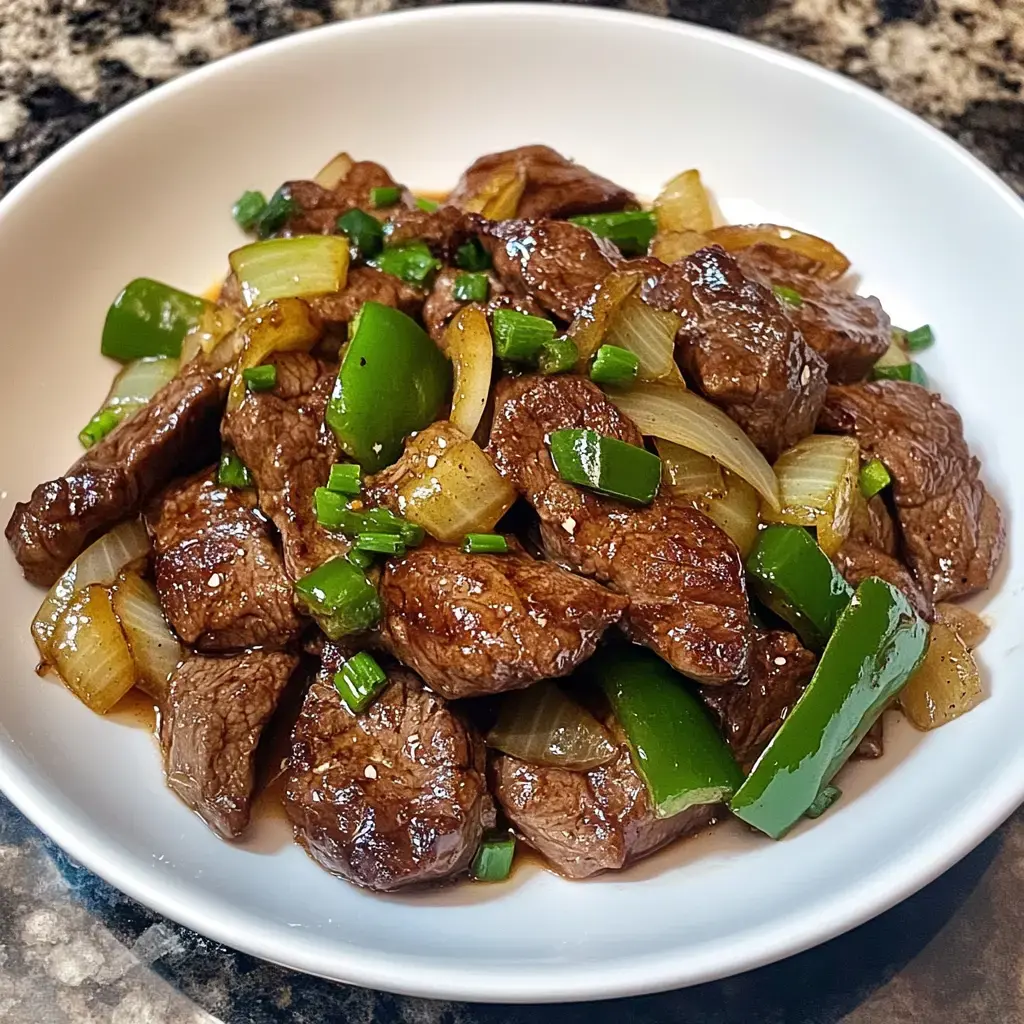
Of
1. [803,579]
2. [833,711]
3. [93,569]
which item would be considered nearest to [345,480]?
[93,569]

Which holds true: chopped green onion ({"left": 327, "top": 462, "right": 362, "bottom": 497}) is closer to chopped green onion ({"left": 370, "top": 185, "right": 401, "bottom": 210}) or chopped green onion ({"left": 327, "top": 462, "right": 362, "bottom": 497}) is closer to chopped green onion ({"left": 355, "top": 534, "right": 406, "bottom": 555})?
chopped green onion ({"left": 355, "top": 534, "right": 406, "bottom": 555})

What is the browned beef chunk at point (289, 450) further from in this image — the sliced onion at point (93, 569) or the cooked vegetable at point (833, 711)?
the cooked vegetable at point (833, 711)

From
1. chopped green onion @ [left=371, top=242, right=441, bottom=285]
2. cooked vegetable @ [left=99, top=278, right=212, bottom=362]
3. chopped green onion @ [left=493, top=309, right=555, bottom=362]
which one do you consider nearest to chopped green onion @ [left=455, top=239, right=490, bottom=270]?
chopped green onion @ [left=371, top=242, right=441, bottom=285]

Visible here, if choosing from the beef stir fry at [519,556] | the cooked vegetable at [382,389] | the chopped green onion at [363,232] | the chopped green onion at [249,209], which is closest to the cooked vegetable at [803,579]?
the beef stir fry at [519,556]

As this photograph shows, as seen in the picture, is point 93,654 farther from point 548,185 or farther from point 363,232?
point 548,185

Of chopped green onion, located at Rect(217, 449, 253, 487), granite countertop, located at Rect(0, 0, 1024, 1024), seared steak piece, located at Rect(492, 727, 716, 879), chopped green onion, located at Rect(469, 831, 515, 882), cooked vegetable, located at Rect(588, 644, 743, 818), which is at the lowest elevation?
granite countertop, located at Rect(0, 0, 1024, 1024)

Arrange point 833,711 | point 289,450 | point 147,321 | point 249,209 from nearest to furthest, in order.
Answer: point 833,711
point 289,450
point 147,321
point 249,209

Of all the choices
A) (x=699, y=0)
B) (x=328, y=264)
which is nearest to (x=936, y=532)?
(x=328, y=264)
